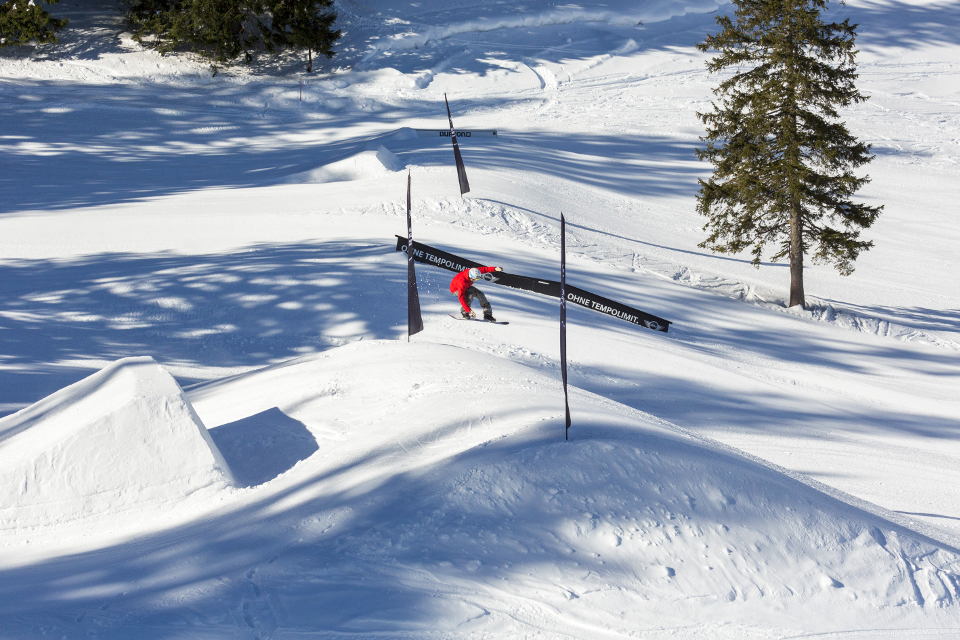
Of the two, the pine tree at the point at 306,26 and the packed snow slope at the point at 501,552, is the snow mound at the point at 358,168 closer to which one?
the pine tree at the point at 306,26

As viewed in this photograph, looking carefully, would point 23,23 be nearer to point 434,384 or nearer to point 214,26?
point 214,26

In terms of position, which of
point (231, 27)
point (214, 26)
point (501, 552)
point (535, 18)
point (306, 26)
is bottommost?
point (501, 552)

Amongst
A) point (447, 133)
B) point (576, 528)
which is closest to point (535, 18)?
point (447, 133)

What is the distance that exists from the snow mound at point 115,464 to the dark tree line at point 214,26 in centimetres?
2486

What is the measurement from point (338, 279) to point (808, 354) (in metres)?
7.68

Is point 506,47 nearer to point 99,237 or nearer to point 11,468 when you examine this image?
point 99,237

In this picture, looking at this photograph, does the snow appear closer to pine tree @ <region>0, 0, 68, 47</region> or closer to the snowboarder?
the snowboarder

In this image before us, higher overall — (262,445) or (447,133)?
(447,133)

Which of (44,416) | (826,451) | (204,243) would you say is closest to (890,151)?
(826,451)

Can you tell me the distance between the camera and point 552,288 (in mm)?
12211

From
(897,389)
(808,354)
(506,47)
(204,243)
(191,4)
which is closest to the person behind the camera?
(897,389)

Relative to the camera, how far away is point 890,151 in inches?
1065

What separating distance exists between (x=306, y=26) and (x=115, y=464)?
26522 millimetres

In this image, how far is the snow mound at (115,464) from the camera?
687 centimetres
